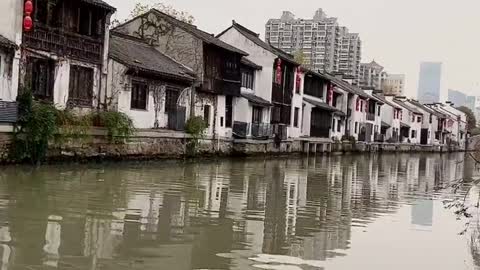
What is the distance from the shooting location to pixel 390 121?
85.9m

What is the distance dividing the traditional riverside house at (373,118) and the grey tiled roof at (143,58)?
41518 mm

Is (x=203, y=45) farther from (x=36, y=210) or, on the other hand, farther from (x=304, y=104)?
(x=36, y=210)

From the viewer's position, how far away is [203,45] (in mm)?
36594

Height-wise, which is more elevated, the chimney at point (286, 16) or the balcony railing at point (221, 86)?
the chimney at point (286, 16)

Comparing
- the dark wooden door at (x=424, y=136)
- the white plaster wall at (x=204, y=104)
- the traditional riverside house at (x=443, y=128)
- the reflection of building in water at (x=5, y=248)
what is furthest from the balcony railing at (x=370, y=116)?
the reflection of building in water at (x=5, y=248)

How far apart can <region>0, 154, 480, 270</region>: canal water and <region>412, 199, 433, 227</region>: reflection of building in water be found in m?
0.03

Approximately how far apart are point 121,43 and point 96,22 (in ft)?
17.1

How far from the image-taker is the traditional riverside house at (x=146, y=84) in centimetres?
2927

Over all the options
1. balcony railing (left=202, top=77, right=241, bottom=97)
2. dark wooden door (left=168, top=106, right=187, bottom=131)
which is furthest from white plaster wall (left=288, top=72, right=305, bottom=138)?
dark wooden door (left=168, top=106, right=187, bottom=131)

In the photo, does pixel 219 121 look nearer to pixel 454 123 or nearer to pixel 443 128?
pixel 443 128

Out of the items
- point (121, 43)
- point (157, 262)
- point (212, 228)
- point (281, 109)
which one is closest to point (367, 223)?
point (212, 228)

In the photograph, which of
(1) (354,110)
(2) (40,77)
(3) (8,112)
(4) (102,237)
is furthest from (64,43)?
(1) (354,110)

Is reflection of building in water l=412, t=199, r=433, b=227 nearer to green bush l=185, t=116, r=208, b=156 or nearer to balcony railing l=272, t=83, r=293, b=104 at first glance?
green bush l=185, t=116, r=208, b=156

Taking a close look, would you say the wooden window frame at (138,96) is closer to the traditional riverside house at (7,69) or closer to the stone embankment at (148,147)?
the stone embankment at (148,147)
